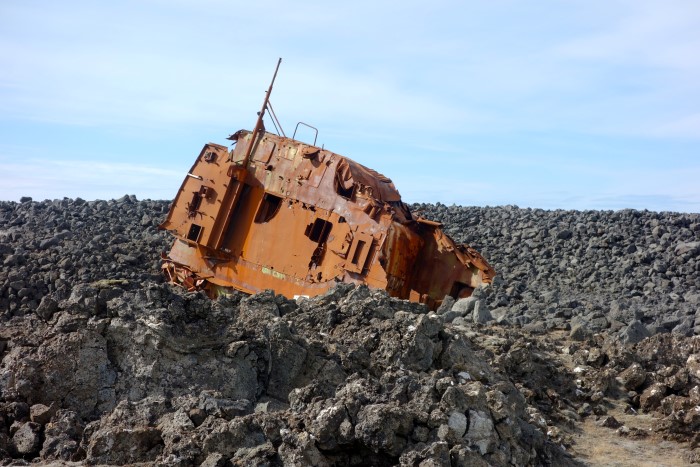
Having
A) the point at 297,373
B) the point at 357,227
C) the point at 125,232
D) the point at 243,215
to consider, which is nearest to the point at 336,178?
the point at 357,227

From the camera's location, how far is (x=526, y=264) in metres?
18.8

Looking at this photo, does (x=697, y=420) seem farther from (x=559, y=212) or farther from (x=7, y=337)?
(x=559, y=212)

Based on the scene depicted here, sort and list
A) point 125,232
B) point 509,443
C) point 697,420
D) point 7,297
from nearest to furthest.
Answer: point 509,443 → point 697,420 → point 7,297 → point 125,232

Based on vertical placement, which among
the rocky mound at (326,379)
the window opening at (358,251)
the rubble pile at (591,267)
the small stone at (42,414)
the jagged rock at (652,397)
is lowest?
the small stone at (42,414)

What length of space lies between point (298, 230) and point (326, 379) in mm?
6112

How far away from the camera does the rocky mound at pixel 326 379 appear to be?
20.4ft

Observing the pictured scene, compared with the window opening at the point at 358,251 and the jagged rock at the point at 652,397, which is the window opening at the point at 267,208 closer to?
the window opening at the point at 358,251

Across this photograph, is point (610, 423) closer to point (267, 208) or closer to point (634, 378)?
point (634, 378)

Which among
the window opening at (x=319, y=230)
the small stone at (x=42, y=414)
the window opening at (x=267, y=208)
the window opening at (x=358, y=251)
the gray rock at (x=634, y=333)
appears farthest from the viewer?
the window opening at (x=267, y=208)

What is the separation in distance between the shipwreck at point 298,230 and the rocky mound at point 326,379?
991 mm

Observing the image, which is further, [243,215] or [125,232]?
[125,232]

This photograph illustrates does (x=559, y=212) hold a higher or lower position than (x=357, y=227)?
higher

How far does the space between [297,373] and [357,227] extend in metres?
5.50

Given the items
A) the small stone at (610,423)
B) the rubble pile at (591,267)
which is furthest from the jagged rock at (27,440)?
the rubble pile at (591,267)
